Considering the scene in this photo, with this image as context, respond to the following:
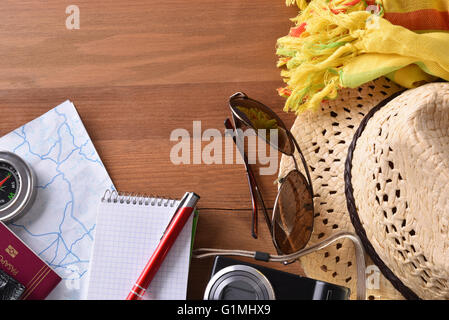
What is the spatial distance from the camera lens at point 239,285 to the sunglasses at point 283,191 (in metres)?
0.08

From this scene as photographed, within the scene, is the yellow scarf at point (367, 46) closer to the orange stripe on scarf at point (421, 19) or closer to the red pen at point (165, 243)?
the orange stripe on scarf at point (421, 19)

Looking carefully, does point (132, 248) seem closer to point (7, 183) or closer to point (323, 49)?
point (7, 183)

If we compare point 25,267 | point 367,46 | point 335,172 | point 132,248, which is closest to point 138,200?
point 132,248

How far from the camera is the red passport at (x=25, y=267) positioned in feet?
1.96

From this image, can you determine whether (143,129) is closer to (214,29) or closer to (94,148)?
(94,148)

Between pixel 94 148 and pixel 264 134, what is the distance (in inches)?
11.7

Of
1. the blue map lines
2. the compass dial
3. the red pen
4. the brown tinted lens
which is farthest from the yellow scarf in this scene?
the compass dial

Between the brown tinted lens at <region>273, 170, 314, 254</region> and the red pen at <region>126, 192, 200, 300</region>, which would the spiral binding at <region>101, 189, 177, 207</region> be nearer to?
the red pen at <region>126, 192, 200, 300</region>

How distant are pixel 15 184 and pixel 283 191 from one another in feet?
1.45

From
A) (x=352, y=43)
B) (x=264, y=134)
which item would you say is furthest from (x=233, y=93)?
(x=352, y=43)

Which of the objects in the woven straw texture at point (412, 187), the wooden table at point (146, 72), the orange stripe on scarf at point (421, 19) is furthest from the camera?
the wooden table at point (146, 72)

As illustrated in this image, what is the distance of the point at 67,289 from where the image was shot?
620 mm

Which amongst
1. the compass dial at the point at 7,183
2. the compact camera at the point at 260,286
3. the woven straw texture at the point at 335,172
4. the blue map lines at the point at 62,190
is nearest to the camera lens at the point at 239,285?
the compact camera at the point at 260,286

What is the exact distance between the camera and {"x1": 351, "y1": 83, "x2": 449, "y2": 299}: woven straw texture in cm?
42
